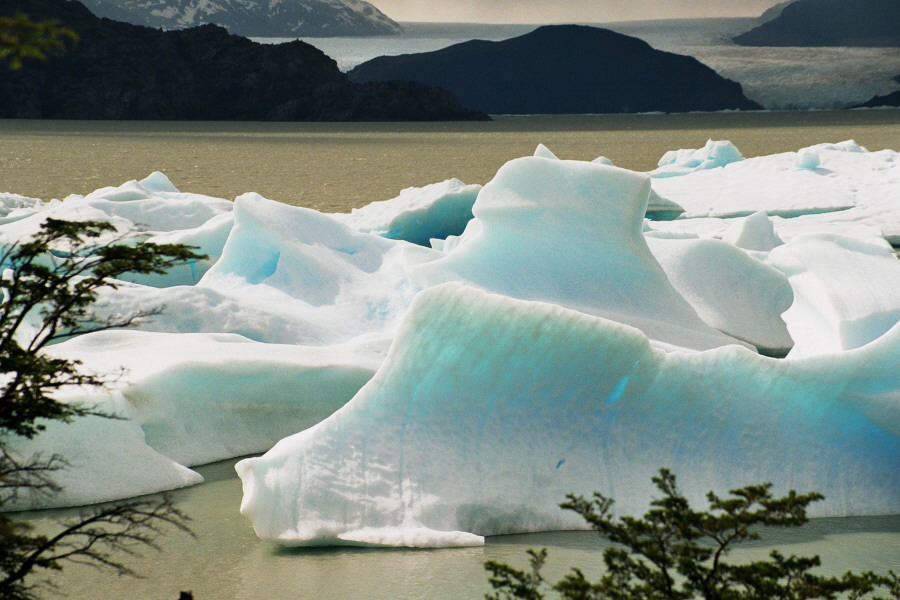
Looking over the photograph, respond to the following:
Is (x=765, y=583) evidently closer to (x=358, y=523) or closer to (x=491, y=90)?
(x=358, y=523)

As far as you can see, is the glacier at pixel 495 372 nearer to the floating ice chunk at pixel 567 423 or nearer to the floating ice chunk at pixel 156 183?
the floating ice chunk at pixel 567 423

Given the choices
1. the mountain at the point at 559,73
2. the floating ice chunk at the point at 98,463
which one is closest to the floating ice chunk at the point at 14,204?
the floating ice chunk at the point at 98,463

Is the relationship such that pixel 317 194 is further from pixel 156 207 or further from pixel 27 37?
pixel 27 37

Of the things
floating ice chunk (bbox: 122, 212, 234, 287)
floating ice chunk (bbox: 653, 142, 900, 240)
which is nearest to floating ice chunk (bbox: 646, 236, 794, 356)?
floating ice chunk (bbox: 122, 212, 234, 287)

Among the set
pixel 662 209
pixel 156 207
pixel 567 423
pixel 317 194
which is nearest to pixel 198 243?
pixel 156 207

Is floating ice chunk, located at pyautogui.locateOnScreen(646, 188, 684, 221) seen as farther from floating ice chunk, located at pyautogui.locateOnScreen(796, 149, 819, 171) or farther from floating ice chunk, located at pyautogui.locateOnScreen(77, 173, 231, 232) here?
floating ice chunk, located at pyautogui.locateOnScreen(77, 173, 231, 232)

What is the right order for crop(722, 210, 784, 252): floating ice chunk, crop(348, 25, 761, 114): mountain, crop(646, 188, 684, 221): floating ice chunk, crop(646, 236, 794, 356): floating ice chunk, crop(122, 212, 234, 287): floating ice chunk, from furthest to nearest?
1. crop(348, 25, 761, 114): mountain
2. crop(646, 188, 684, 221): floating ice chunk
3. crop(722, 210, 784, 252): floating ice chunk
4. crop(122, 212, 234, 287): floating ice chunk
5. crop(646, 236, 794, 356): floating ice chunk

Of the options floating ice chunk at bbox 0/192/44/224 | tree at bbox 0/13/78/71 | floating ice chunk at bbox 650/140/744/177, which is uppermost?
tree at bbox 0/13/78/71

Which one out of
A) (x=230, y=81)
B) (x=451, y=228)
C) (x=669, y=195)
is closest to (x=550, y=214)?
(x=451, y=228)
